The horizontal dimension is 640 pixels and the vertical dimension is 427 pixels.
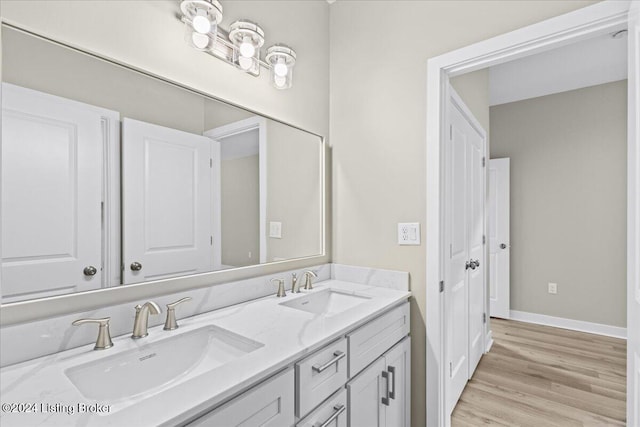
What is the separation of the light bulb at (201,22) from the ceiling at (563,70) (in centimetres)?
278

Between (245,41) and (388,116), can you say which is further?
(388,116)

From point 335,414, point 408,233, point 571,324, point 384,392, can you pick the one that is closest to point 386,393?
point 384,392

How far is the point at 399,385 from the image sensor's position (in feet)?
5.10

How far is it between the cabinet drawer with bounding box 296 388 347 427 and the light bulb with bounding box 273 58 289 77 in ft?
4.64

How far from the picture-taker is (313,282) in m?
1.87

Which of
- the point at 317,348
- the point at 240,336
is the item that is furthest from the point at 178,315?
the point at 317,348

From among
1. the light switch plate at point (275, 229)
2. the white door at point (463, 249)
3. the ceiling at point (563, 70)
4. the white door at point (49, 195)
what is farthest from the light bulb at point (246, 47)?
the ceiling at point (563, 70)

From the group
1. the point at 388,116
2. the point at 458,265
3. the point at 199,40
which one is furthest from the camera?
the point at 458,265

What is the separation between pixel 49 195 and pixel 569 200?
169 inches

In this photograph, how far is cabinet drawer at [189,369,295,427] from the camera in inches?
29.7

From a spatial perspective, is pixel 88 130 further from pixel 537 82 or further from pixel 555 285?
pixel 555 285

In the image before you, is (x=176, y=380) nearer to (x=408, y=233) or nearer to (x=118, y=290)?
(x=118, y=290)

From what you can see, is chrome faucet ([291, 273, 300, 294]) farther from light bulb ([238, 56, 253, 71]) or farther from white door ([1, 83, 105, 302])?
light bulb ([238, 56, 253, 71])
